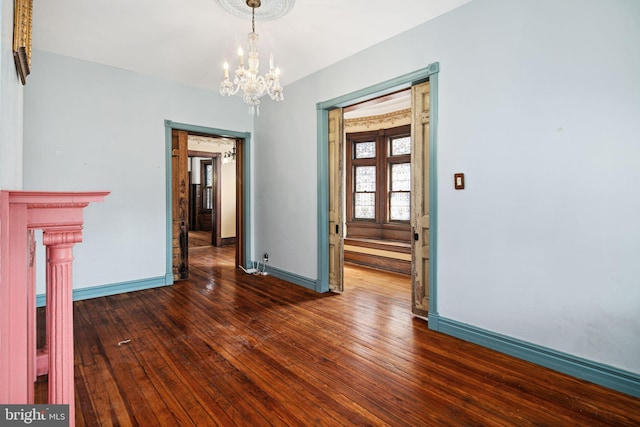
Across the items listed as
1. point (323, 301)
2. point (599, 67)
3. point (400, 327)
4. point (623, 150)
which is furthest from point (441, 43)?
point (323, 301)

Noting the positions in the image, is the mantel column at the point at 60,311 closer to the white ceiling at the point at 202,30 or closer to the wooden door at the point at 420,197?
the white ceiling at the point at 202,30

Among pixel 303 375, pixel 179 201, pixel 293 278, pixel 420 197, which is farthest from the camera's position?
pixel 179 201

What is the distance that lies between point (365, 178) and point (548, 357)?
4791mm

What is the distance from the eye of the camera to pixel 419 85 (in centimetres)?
335

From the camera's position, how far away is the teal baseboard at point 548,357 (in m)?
2.14

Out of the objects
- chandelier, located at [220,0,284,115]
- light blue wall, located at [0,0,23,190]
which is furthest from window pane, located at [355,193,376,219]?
light blue wall, located at [0,0,23,190]

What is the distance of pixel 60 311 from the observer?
4.12 feet

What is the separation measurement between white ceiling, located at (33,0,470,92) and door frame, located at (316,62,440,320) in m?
0.51

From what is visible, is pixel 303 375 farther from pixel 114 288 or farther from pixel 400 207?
pixel 400 207

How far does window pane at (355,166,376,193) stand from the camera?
6.67 metres

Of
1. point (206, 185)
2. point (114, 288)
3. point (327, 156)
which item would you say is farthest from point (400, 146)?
point (206, 185)

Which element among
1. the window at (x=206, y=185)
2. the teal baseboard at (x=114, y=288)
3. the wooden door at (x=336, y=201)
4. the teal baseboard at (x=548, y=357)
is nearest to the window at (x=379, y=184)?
the wooden door at (x=336, y=201)

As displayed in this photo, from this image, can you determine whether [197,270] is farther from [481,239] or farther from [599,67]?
[599,67]

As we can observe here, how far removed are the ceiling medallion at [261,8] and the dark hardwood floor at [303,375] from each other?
305cm
